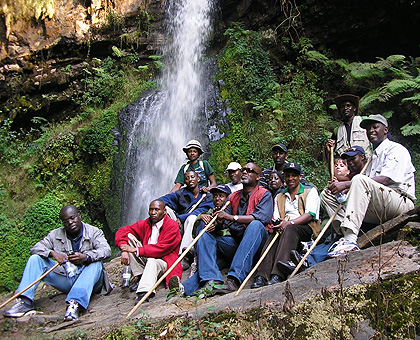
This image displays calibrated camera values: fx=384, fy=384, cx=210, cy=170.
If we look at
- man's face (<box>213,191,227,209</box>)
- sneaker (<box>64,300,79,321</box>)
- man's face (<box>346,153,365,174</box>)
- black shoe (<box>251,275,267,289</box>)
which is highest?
man's face (<box>346,153,365,174</box>)

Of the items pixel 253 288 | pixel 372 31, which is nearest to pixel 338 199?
pixel 253 288

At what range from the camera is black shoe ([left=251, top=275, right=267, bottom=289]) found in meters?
4.59

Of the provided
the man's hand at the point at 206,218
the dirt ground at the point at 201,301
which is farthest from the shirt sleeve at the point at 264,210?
the dirt ground at the point at 201,301

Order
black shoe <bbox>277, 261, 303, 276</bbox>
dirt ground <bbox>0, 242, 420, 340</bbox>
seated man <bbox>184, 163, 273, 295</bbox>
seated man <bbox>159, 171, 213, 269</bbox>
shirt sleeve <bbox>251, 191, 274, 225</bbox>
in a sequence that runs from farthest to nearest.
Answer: seated man <bbox>159, 171, 213, 269</bbox>
shirt sleeve <bbox>251, 191, 274, 225</bbox>
seated man <bbox>184, 163, 273, 295</bbox>
black shoe <bbox>277, 261, 303, 276</bbox>
dirt ground <bbox>0, 242, 420, 340</bbox>

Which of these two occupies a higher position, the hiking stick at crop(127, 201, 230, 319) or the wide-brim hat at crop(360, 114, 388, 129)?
the wide-brim hat at crop(360, 114, 388, 129)

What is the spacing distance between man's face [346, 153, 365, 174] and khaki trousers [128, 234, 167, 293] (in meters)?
2.89

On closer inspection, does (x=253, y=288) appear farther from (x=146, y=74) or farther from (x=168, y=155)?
(x=146, y=74)

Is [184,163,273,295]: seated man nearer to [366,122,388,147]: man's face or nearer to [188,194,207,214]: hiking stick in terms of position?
[188,194,207,214]: hiking stick

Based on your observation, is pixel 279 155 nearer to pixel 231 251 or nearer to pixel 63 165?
pixel 231 251

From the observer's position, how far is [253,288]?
14.8 ft

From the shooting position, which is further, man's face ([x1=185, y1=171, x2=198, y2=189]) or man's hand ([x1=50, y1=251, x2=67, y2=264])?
man's face ([x1=185, y1=171, x2=198, y2=189])

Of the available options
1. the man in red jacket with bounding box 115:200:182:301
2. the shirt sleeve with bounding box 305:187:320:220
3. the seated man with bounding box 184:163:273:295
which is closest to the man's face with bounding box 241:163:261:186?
the seated man with bounding box 184:163:273:295

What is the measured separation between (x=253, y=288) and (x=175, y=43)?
493 inches

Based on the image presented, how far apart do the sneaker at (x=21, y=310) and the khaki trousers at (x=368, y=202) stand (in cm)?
424
